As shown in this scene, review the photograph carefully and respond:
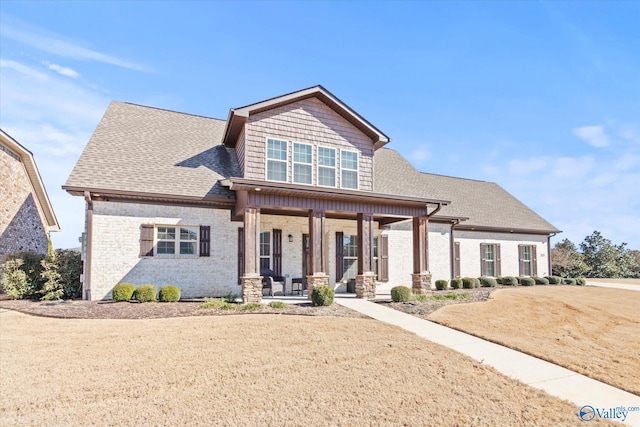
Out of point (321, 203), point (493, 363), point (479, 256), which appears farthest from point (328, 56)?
point (479, 256)

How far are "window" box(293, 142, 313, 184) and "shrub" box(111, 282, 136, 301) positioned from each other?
7.09m

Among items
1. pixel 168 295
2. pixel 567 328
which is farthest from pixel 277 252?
pixel 567 328

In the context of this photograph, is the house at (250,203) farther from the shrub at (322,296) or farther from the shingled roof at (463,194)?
the shrub at (322,296)

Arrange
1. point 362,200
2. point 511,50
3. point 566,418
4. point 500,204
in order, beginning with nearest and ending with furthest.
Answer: point 566,418 → point 511,50 → point 362,200 → point 500,204

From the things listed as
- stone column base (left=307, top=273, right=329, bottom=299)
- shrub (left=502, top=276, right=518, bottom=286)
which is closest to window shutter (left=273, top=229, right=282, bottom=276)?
stone column base (left=307, top=273, right=329, bottom=299)

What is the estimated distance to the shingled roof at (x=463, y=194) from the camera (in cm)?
1938

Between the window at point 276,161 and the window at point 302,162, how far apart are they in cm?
46

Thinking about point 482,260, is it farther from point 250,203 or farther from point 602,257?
point 602,257

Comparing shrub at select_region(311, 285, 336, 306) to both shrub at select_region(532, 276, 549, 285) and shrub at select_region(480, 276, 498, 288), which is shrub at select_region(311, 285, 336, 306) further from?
shrub at select_region(532, 276, 549, 285)

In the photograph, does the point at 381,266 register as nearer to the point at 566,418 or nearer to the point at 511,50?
Answer: the point at 511,50

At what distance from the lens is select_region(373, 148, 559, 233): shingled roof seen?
1938 centimetres

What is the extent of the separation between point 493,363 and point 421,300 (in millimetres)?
6263

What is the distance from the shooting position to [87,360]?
6555 mm

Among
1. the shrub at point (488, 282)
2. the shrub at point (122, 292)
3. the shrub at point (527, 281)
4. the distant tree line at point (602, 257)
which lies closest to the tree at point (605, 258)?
the distant tree line at point (602, 257)
